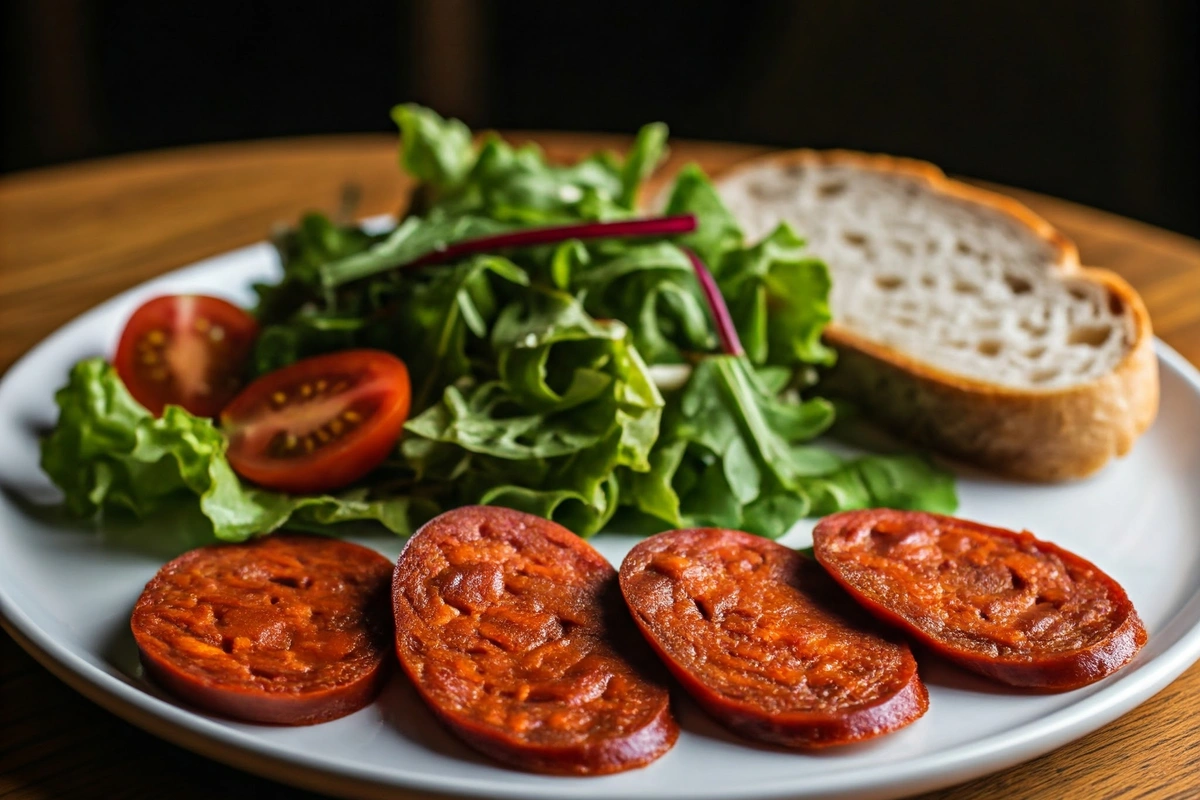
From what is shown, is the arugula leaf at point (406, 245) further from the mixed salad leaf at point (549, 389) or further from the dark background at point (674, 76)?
the dark background at point (674, 76)

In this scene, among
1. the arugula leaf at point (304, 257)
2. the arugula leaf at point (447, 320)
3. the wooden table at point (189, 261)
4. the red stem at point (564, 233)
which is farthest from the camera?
the arugula leaf at point (304, 257)

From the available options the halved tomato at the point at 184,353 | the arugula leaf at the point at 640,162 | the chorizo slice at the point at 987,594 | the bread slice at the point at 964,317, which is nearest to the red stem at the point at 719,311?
the bread slice at the point at 964,317

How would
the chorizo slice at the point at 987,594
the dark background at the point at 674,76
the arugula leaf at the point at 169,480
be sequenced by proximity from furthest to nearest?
the dark background at the point at 674,76
the arugula leaf at the point at 169,480
the chorizo slice at the point at 987,594

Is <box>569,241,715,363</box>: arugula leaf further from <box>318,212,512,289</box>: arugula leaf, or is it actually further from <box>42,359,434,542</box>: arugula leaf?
<box>42,359,434,542</box>: arugula leaf

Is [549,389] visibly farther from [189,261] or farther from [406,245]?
[189,261]

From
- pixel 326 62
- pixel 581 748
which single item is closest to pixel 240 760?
pixel 581 748

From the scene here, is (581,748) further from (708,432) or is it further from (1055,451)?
(1055,451)

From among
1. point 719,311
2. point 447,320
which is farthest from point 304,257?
point 719,311
